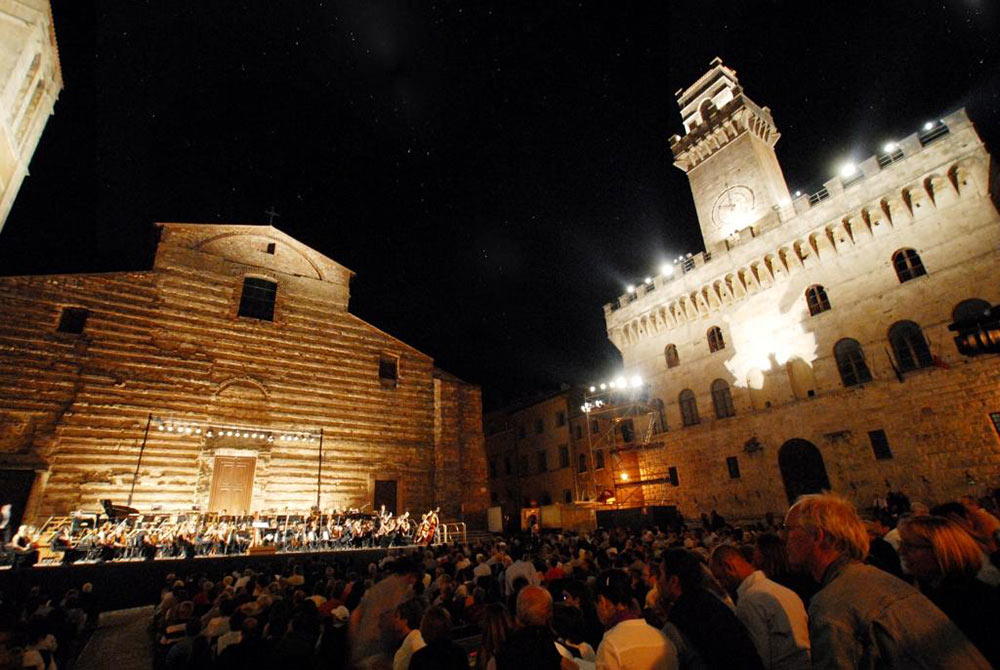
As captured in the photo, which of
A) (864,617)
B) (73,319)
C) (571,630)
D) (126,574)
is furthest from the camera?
(73,319)

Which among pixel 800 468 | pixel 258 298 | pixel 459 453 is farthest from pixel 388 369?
pixel 800 468

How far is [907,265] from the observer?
56.9ft

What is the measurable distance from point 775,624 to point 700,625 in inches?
23.6

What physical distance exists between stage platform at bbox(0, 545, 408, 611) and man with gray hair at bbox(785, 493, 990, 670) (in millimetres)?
11097

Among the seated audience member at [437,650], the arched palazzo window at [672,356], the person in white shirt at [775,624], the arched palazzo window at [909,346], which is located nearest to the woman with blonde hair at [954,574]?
the person in white shirt at [775,624]

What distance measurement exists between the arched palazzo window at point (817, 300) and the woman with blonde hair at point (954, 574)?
66.5 feet

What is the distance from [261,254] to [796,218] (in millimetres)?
23776

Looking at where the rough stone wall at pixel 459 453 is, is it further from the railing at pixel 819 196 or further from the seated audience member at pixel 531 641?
the seated audience member at pixel 531 641

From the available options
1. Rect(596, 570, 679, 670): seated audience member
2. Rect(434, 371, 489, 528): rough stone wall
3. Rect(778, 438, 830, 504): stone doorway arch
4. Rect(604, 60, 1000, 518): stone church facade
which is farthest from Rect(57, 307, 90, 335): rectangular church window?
Rect(778, 438, 830, 504): stone doorway arch

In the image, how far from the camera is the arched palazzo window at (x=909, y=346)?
1641 cm

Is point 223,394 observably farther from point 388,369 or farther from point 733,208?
point 733,208

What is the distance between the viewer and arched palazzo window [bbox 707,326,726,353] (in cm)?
2278

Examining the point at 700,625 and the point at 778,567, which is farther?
the point at 778,567

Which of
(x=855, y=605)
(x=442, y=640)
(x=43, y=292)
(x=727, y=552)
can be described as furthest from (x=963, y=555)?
(x=43, y=292)
